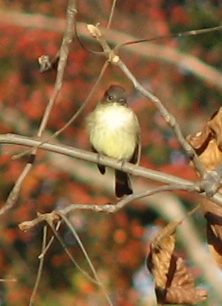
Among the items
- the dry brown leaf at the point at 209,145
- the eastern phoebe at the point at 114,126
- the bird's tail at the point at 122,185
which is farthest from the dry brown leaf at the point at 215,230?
the bird's tail at the point at 122,185

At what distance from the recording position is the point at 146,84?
9133 millimetres

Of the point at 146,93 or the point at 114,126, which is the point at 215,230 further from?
the point at 114,126

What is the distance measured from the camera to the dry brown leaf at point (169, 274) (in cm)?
245

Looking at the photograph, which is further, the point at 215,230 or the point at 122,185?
the point at 122,185

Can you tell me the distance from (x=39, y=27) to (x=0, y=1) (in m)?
0.58

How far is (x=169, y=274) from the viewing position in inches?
98.3

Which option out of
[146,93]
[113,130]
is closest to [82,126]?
[113,130]

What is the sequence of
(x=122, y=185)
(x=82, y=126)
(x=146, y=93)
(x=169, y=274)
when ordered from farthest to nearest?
(x=82, y=126) → (x=122, y=185) → (x=169, y=274) → (x=146, y=93)

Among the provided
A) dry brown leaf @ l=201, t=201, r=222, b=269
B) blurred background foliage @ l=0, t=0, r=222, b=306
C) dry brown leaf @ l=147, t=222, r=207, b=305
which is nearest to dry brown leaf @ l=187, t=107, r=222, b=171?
dry brown leaf @ l=201, t=201, r=222, b=269

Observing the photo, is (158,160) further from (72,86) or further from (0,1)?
(0,1)

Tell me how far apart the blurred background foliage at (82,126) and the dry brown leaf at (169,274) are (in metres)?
5.84

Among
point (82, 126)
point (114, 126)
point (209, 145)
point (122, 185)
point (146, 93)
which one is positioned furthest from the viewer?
point (82, 126)

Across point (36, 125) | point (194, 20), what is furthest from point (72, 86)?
point (194, 20)

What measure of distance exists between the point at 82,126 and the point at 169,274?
6350mm
